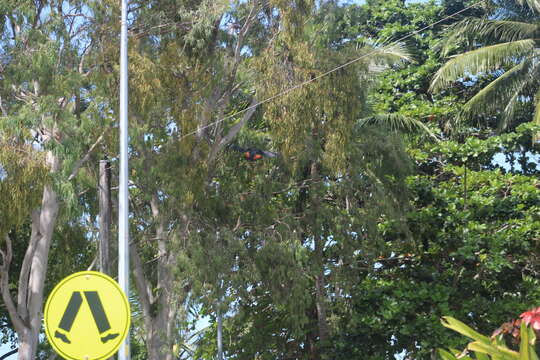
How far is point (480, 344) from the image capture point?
6.94m

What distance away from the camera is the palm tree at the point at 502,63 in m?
24.8

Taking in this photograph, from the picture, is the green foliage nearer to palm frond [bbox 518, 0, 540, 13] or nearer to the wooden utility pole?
the wooden utility pole

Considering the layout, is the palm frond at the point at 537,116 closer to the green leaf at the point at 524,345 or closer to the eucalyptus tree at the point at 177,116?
the eucalyptus tree at the point at 177,116

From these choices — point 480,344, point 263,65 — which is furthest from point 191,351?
point 480,344

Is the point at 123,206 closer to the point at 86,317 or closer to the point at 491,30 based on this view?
the point at 86,317

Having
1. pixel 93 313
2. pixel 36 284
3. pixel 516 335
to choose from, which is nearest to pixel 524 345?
pixel 516 335

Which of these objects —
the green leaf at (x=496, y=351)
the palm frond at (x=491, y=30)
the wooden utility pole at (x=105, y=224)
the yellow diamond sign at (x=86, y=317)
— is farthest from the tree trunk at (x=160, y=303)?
the green leaf at (x=496, y=351)

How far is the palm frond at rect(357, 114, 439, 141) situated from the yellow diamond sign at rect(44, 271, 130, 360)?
17509 mm

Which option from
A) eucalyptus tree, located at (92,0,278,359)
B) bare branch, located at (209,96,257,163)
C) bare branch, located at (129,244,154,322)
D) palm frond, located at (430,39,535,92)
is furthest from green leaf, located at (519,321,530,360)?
palm frond, located at (430,39,535,92)

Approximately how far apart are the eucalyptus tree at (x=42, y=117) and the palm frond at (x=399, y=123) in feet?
26.5

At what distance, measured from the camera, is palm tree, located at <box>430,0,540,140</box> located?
24781mm

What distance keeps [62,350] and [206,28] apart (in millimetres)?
13480

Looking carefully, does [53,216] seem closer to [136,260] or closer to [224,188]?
[136,260]

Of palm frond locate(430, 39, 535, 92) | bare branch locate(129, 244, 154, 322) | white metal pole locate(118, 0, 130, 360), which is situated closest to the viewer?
white metal pole locate(118, 0, 130, 360)
